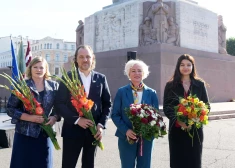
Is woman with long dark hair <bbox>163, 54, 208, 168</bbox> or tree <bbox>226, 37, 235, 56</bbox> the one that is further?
tree <bbox>226, 37, 235, 56</bbox>

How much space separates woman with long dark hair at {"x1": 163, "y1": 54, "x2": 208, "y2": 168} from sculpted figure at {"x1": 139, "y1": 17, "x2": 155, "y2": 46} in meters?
11.6

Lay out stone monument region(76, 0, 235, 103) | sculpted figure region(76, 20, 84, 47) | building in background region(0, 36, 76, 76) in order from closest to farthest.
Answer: stone monument region(76, 0, 235, 103) < sculpted figure region(76, 20, 84, 47) < building in background region(0, 36, 76, 76)

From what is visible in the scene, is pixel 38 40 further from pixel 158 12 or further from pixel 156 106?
pixel 156 106

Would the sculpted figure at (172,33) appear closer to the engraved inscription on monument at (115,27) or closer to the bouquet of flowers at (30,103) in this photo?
the engraved inscription on monument at (115,27)

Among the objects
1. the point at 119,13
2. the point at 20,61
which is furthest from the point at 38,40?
the point at 20,61

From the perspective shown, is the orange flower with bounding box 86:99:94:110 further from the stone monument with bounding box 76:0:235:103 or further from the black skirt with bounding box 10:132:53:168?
the stone monument with bounding box 76:0:235:103

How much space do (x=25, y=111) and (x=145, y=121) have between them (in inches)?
53.7

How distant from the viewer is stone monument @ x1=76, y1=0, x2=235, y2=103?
46.3ft

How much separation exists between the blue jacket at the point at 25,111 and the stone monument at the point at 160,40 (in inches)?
414

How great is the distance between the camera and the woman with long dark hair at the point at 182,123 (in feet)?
11.1

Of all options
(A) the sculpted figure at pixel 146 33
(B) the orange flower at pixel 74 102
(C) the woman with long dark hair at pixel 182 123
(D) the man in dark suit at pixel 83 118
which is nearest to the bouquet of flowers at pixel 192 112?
(C) the woman with long dark hair at pixel 182 123

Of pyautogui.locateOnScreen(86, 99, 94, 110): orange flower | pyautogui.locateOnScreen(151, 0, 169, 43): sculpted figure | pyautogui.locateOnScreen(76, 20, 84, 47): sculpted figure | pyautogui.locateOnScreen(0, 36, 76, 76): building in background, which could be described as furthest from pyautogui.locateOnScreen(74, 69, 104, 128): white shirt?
pyautogui.locateOnScreen(0, 36, 76, 76): building in background

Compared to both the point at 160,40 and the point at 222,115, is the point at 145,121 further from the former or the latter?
the point at 160,40

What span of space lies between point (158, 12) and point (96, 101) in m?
12.3
